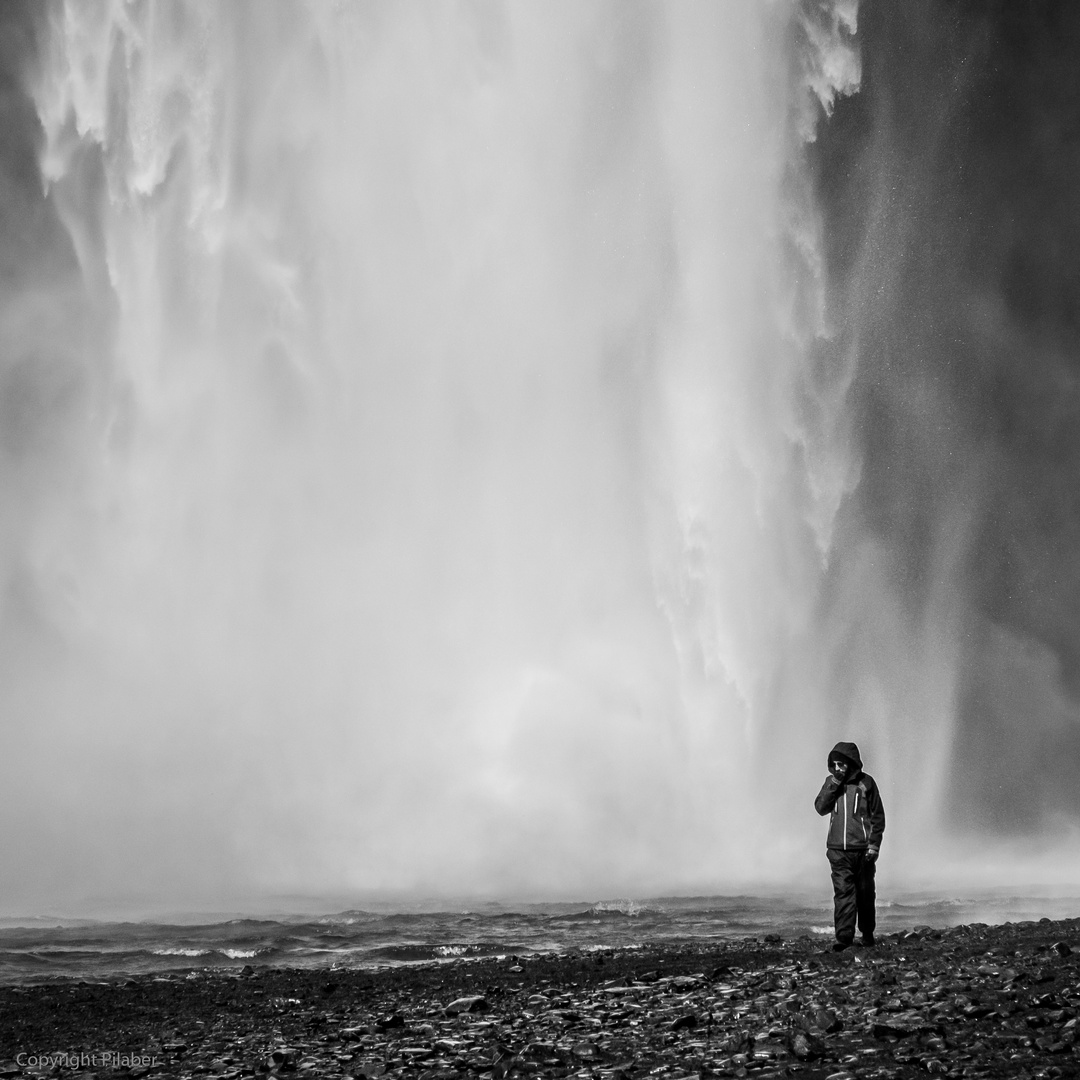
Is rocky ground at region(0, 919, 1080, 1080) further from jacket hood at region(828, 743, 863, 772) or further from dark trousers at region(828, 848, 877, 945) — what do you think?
jacket hood at region(828, 743, 863, 772)

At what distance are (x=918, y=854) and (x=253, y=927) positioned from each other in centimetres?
3705

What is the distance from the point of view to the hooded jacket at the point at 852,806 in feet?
49.8

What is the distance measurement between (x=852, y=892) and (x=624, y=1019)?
547 cm

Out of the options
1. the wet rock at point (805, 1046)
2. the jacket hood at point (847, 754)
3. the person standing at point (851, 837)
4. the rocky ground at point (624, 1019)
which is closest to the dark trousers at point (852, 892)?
the person standing at point (851, 837)

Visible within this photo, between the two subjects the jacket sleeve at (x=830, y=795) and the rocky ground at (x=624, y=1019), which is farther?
the jacket sleeve at (x=830, y=795)

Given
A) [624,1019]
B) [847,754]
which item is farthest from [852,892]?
[624,1019]

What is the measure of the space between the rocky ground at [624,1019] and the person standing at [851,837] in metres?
0.74

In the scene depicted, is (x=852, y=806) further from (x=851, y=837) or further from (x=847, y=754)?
(x=847, y=754)

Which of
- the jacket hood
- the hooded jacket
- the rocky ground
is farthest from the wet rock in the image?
the jacket hood

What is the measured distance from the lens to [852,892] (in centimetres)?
1545

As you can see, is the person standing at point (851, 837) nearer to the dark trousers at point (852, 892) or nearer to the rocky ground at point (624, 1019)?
the dark trousers at point (852, 892)

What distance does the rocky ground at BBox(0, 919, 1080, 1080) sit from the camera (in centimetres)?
902

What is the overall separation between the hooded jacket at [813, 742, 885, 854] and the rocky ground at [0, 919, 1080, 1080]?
1.53 metres

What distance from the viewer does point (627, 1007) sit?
39.7ft
